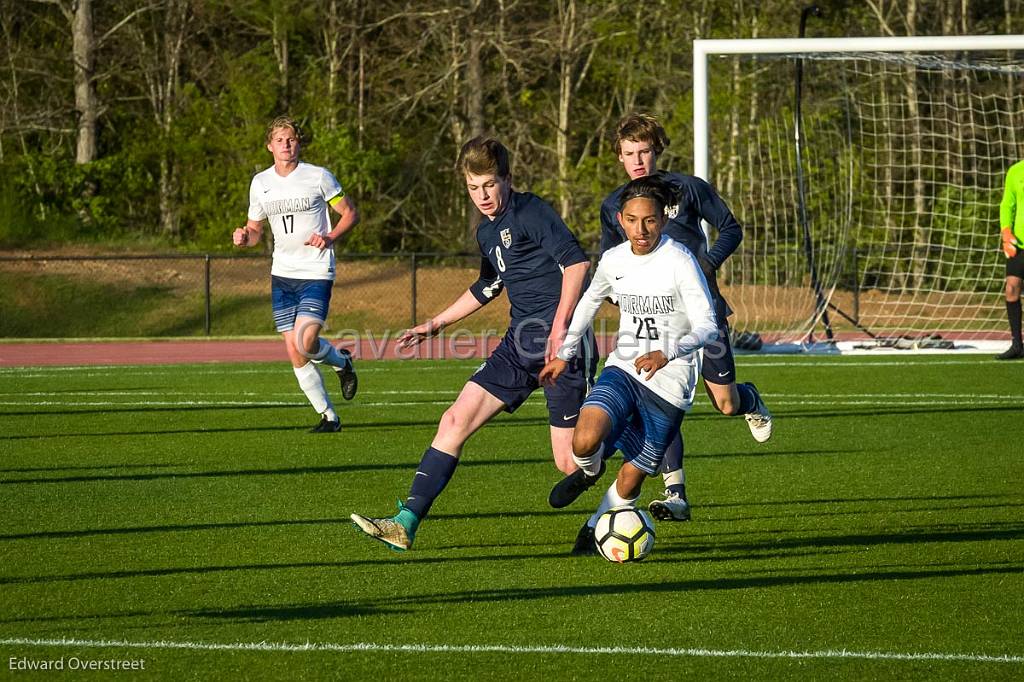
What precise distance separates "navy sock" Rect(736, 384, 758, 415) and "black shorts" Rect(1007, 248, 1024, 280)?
8.68 metres

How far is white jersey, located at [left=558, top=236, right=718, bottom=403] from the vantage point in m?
6.29

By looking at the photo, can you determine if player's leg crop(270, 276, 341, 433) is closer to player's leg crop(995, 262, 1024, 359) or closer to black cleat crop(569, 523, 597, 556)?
black cleat crop(569, 523, 597, 556)

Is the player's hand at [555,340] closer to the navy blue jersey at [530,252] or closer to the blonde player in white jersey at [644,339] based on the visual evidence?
the blonde player in white jersey at [644,339]

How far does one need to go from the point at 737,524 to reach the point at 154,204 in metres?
29.0

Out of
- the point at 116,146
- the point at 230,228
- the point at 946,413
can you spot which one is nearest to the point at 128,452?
the point at 946,413

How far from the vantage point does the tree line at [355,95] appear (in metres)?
30.2

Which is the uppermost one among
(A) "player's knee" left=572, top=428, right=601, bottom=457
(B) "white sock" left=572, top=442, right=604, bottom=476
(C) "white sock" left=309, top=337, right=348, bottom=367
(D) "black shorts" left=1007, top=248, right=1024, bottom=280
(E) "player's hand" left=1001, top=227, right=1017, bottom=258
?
(E) "player's hand" left=1001, top=227, right=1017, bottom=258

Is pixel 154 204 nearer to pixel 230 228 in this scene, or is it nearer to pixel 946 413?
pixel 230 228

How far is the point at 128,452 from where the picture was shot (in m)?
10.4

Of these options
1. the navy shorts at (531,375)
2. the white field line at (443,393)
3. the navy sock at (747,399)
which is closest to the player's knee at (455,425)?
the navy shorts at (531,375)

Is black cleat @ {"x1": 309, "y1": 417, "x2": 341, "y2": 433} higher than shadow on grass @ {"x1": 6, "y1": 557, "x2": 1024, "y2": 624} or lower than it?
higher

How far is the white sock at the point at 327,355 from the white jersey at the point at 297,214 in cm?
55

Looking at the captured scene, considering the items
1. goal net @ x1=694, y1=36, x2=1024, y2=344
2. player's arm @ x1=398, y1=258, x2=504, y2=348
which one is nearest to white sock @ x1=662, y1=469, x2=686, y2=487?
player's arm @ x1=398, y1=258, x2=504, y2=348

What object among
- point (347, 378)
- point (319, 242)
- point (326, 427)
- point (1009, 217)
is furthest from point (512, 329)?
point (1009, 217)
